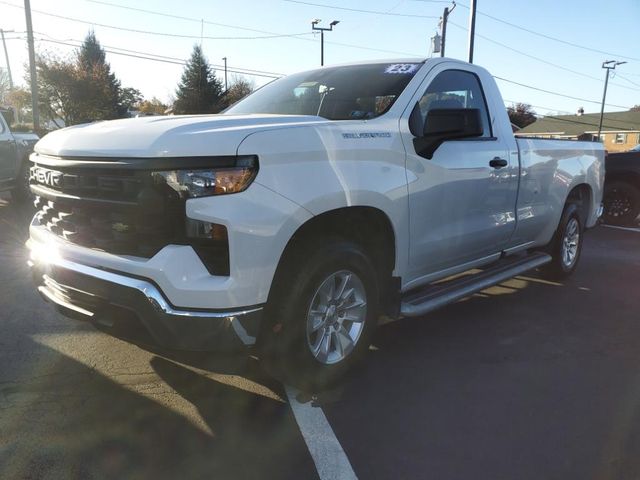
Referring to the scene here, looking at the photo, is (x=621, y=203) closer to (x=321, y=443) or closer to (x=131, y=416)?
(x=321, y=443)

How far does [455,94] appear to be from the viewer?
13.9 feet

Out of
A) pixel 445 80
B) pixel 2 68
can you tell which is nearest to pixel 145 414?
pixel 445 80

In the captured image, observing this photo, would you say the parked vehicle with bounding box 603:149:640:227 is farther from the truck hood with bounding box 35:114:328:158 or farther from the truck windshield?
the truck hood with bounding box 35:114:328:158

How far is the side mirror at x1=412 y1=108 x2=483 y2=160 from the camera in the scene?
137 inches

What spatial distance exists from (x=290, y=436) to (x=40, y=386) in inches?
62.6

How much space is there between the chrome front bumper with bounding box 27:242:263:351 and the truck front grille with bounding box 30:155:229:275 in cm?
16

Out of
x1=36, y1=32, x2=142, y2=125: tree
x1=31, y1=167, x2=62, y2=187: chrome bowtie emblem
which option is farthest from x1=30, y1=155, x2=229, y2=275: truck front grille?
x1=36, y1=32, x2=142, y2=125: tree

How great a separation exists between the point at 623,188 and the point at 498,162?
23.5 ft

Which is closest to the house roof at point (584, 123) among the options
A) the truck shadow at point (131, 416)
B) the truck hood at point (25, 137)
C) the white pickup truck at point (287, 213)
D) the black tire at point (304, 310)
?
the truck hood at point (25, 137)

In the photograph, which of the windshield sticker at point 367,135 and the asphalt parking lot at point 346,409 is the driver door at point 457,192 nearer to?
the windshield sticker at point 367,135

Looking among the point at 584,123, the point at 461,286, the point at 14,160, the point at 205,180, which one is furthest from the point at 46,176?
the point at 584,123

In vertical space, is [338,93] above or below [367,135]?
above

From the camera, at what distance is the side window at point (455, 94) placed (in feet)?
12.7

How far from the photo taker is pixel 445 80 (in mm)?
4055
